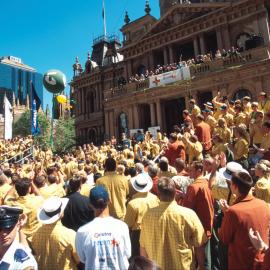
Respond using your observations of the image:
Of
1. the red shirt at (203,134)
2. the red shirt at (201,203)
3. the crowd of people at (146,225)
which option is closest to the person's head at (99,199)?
the crowd of people at (146,225)

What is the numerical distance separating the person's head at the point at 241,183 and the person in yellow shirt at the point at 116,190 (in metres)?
2.98

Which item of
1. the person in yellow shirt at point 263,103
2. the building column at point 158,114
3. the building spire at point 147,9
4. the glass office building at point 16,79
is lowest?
the person in yellow shirt at point 263,103

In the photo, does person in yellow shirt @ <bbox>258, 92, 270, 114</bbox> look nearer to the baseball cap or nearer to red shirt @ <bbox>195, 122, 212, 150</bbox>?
red shirt @ <bbox>195, 122, 212, 150</bbox>

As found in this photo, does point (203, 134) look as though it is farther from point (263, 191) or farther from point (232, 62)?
point (232, 62)

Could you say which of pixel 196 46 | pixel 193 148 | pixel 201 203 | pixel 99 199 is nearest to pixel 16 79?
pixel 196 46

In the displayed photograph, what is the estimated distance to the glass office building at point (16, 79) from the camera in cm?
10206

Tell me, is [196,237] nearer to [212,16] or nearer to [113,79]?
[212,16]

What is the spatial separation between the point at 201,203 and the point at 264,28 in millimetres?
22700

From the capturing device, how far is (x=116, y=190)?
6.19 metres

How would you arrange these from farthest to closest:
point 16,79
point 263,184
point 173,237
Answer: point 16,79
point 263,184
point 173,237

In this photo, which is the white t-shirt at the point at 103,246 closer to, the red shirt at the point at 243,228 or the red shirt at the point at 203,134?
the red shirt at the point at 243,228

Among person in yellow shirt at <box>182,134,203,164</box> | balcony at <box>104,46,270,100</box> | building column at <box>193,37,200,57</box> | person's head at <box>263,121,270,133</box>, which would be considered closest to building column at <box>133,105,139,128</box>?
balcony at <box>104,46,270,100</box>

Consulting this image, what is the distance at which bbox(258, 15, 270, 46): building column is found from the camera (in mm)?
23328

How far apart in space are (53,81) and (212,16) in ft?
58.5
